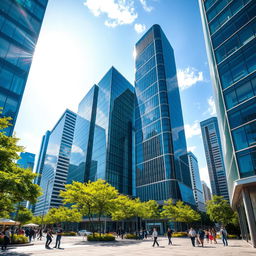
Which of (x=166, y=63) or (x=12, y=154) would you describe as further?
(x=166, y=63)

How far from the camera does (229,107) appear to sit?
2325 cm

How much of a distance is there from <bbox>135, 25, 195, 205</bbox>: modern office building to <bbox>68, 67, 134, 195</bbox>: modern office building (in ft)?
23.8

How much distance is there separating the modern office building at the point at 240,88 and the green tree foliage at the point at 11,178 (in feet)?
65.5

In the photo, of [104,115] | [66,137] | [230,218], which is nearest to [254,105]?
[230,218]

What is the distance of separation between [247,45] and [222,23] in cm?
850

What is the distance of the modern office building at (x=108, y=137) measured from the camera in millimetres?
78188

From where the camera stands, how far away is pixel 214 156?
178125 millimetres

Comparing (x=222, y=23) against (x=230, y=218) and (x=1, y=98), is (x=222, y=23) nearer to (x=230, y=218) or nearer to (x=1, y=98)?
(x=1, y=98)

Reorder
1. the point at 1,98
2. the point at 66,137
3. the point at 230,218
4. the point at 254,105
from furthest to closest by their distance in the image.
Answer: the point at 66,137 < the point at 230,218 < the point at 1,98 < the point at 254,105

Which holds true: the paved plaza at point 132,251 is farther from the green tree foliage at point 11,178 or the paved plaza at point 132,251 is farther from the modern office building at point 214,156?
the modern office building at point 214,156

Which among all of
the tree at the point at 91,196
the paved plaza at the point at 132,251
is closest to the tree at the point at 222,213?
the paved plaza at the point at 132,251

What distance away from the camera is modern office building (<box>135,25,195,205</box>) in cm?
6812

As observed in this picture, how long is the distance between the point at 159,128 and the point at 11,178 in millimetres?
68585

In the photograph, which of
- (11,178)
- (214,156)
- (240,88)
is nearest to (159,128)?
(240,88)
